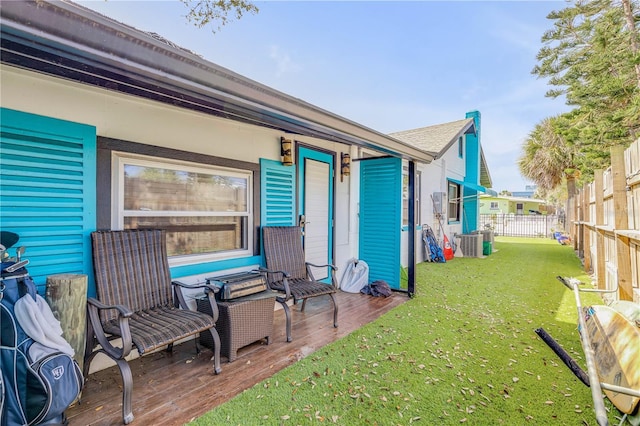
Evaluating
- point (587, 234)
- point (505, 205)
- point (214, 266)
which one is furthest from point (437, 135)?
point (505, 205)

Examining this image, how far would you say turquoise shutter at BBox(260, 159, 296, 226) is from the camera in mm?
4477

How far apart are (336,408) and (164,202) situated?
8.93ft

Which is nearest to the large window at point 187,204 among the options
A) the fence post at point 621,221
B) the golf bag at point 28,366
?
the golf bag at point 28,366

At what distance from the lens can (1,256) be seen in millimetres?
2107

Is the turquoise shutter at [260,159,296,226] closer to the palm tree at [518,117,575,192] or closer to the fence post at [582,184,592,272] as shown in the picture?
the fence post at [582,184,592,272]

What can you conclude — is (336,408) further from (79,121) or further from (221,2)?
(221,2)

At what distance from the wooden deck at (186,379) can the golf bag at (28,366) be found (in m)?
0.45

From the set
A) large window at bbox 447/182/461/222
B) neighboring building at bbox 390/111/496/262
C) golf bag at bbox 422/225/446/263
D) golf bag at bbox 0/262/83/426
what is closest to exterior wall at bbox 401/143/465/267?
neighboring building at bbox 390/111/496/262

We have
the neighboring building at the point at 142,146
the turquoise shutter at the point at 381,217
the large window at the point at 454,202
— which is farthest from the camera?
the large window at the point at 454,202

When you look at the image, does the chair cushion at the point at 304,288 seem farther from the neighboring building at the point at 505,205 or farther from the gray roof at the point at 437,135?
the neighboring building at the point at 505,205

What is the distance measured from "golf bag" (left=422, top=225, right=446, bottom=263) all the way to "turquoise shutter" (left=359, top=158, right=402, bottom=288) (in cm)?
401

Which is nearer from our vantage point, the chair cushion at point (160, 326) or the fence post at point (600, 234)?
the chair cushion at point (160, 326)

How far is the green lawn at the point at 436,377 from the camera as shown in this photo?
2.30 metres

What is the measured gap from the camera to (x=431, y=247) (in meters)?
9.36
